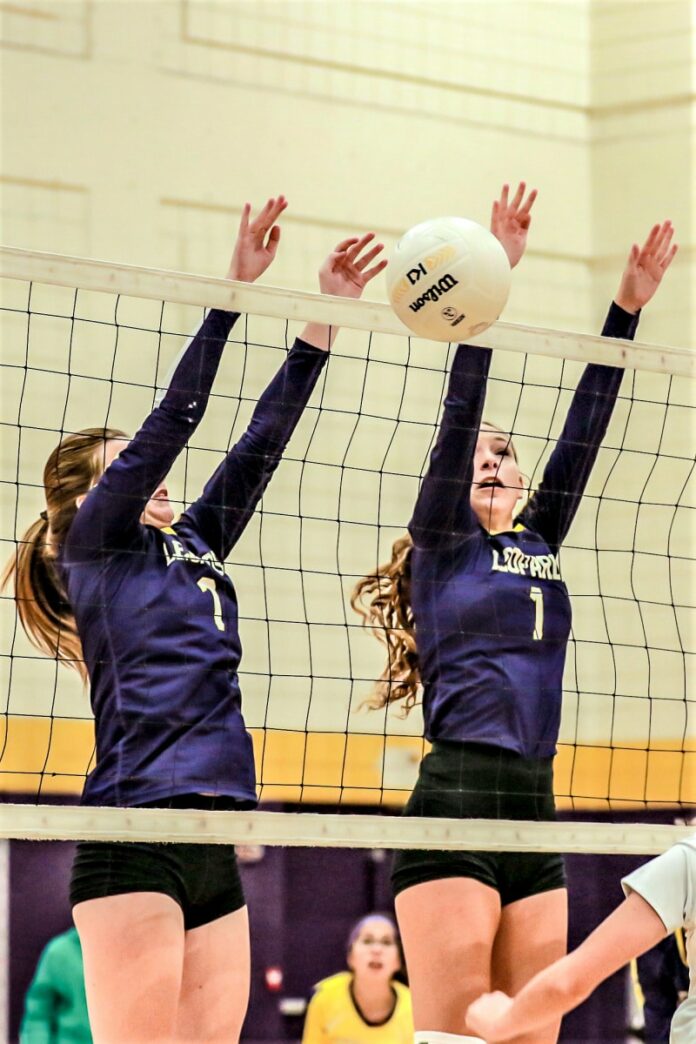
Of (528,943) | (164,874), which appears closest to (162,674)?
(164,874)

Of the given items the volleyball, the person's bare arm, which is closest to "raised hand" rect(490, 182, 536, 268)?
the volleyball

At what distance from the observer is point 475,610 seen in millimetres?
4184

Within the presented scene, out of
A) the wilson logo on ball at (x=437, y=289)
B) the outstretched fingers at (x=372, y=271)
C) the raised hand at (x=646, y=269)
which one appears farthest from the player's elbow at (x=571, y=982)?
the raised hand at (x=646, y=269)

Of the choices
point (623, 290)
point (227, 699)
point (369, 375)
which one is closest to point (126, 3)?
point (369, 375)

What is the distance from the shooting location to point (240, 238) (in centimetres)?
430

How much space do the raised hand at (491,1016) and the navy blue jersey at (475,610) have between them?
125cm

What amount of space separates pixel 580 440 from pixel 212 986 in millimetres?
1931

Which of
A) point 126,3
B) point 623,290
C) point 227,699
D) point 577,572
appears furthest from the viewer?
point 577,572

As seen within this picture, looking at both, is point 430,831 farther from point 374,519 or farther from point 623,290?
point 374,519

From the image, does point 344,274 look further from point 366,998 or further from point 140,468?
point 366,998

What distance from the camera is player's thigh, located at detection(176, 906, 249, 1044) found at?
367cm

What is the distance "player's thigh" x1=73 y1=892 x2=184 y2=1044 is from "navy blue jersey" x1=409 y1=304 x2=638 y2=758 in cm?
97

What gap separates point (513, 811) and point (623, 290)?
1.64m

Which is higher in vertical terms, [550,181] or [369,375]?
[550,181]
